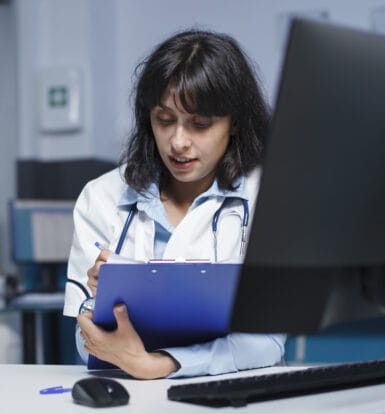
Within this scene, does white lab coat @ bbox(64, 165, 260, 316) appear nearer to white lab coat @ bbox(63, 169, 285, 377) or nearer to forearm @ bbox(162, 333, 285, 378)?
white lab coat @ bbox(63, 169, 285, 377)

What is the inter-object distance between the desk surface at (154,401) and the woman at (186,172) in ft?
0.65

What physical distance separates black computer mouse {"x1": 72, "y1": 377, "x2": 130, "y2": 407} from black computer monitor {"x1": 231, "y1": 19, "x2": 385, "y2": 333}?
0.27 meters

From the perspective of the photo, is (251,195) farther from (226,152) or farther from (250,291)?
(250,291)

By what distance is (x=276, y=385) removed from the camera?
0.97 m

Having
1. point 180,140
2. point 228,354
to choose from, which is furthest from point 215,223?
point 228,354

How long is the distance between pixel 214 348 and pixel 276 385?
0.82ft

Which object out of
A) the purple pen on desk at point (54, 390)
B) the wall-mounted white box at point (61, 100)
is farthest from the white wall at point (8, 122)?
the purple pen on desk at point (54, 390)

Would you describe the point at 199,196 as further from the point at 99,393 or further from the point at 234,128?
the point at 99,393

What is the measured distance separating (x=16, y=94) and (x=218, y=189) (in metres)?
→ 2.77

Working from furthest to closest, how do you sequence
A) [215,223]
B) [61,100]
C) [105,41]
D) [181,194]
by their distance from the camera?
[105,41]
[61,100]
[181,194]
[215,223]

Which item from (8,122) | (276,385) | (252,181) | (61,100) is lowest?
(8,122)

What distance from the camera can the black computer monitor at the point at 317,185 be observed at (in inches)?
28.4

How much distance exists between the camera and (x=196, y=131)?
1.39m

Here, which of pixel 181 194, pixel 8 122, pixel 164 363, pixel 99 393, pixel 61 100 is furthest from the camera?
pixel 8 122
